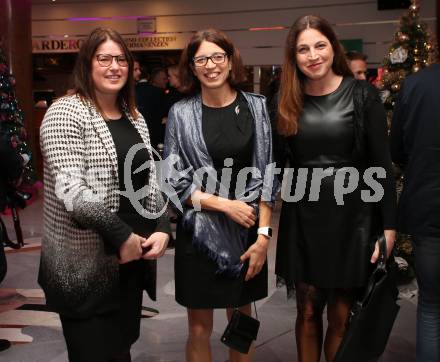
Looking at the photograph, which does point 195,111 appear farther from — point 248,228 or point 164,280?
point 164,280

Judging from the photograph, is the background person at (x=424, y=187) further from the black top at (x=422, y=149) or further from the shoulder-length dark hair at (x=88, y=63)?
the shoulder-length dark hair at (x=88, y=63)

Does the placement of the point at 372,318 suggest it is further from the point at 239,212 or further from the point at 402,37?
the point at 402,37

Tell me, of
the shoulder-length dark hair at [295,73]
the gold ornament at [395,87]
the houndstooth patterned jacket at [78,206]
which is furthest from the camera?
the gold ornament at [395,87]

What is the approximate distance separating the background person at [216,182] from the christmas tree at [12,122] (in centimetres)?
121

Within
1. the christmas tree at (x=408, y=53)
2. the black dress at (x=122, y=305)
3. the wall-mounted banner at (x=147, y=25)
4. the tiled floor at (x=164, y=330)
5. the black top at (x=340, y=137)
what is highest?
the wall-mounted banner at (x=147, y=25)

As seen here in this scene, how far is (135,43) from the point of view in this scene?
35.8 feet

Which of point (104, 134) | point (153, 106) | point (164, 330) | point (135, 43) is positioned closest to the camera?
point (104, 134)

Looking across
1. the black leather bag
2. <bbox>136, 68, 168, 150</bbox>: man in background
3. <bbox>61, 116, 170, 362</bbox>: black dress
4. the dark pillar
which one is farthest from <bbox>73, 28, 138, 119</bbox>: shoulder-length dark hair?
the dark pillar

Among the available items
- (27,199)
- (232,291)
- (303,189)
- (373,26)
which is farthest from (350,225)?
(373,26)

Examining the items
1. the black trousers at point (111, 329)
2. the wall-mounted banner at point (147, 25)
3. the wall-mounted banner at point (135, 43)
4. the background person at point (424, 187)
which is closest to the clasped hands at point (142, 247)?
the black trousers at point (111, 329)

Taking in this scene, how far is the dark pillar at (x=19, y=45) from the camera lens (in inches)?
320

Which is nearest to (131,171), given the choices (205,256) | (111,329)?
(205,256)

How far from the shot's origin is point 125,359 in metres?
2.29

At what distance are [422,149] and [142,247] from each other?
118cm
